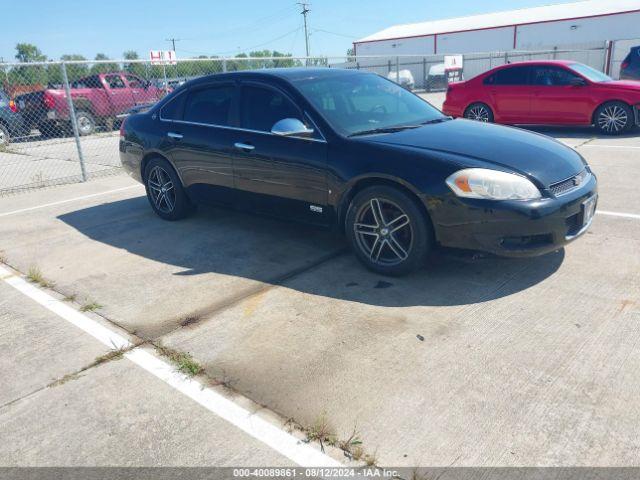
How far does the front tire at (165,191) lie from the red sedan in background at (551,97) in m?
7.74

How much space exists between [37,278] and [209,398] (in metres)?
2.64

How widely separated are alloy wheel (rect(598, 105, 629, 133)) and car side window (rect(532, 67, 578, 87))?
90 cm

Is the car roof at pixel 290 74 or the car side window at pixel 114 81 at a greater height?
the car side window at pixel 114 81

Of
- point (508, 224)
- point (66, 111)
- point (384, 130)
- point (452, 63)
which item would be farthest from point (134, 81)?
point (452, 63)

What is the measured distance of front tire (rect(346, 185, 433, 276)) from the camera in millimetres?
3967

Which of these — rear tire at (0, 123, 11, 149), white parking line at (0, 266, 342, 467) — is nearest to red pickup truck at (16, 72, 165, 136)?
rear tire at (0, 123, 11, 149)

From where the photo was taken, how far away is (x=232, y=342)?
3.42 meters

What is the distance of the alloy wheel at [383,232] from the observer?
4.10 metres

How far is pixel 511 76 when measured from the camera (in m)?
11.1

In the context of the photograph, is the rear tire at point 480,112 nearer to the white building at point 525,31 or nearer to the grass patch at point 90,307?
the grass patch at point 90,307

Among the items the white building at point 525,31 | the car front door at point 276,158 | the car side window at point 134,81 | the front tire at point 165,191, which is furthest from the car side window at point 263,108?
the white building at point 525,31

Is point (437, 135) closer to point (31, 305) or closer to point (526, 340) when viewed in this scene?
point (526, 340)

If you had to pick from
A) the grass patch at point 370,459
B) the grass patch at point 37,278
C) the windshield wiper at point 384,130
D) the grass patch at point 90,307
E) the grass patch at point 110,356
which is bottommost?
the grass patch at point 370,459

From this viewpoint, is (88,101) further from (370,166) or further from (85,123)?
(370,166)
